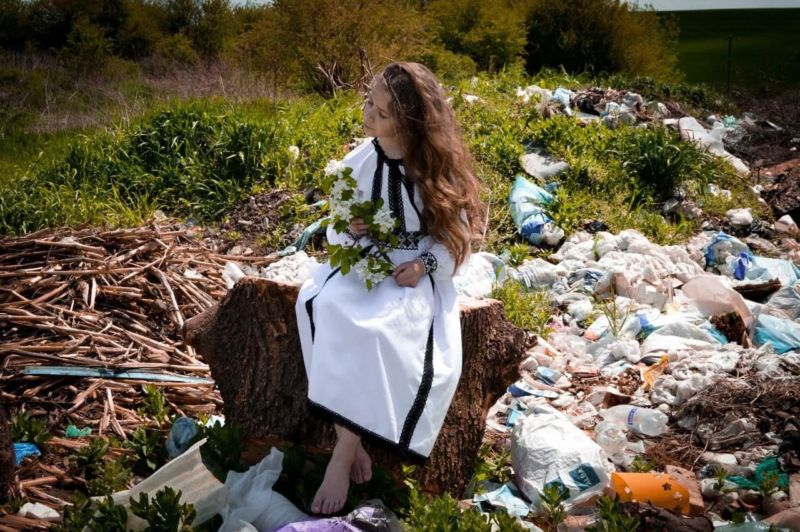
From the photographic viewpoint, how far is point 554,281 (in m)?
5.92

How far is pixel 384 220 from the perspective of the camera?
10.5 feet

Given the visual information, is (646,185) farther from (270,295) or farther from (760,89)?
(760,89)

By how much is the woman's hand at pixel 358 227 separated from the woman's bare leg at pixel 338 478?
29.4 inches

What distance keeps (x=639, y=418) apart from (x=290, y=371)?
1.78 m

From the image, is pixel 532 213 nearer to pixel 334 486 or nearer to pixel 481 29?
pixel 334 486

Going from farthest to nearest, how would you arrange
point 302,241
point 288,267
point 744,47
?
point 744,47 → point 302,241 → point 288,267

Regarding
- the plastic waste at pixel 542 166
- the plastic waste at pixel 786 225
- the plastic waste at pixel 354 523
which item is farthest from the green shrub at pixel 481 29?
the plastic waste at pixel 354 523

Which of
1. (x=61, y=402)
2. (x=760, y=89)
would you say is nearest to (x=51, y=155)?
(x=61, y=402)

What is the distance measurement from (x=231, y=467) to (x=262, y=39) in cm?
949

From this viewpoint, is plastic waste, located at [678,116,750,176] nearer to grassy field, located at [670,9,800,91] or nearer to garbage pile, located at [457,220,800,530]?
garbage pile, located at [457,220,800,530]

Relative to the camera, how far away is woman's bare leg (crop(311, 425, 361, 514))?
2.89 meters

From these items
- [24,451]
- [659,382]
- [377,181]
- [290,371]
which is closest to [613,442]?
[659,382]

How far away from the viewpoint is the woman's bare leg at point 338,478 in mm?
2895

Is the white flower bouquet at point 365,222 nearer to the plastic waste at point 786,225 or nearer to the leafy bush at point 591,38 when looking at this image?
the plastic waste at point 786,225
